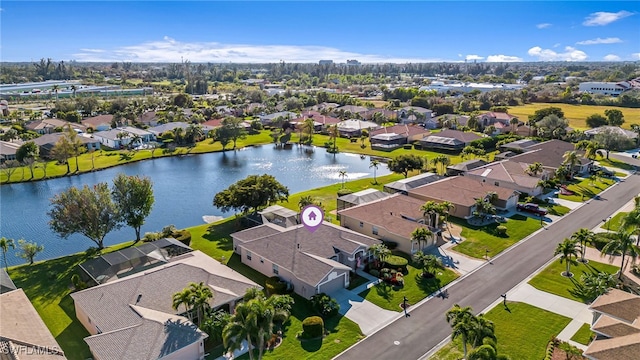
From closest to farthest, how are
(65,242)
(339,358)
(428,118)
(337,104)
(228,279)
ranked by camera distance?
(339,358) < (228,279) < (65,242) < (428,118) < (337,104)

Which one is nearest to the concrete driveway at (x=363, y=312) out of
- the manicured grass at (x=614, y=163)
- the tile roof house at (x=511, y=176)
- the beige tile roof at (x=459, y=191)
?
the beige tile roof at (x=459, y=191)

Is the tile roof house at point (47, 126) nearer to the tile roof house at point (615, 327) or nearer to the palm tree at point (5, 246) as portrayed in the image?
the palm tree at point (5, 246)

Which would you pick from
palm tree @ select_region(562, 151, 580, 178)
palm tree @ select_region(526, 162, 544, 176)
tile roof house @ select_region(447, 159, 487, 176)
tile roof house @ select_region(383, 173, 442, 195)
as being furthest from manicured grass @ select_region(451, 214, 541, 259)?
palm tree @ select_region(562, 151, 580, 178)

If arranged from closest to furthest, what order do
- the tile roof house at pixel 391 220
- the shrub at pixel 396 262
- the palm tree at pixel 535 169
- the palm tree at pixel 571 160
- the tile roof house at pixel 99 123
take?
1. the shrub at pixel 396 262
2. the tile roof house at pixel 391 220
3. the palm tree at pixel 535 169
4. the palm tree at pixel 571 160
5. the tile roof house at pixel 99 123

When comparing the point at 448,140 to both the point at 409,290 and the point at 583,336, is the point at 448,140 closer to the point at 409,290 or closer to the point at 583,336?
the point at 409,290

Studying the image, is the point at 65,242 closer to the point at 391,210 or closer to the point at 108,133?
the point at 391,210

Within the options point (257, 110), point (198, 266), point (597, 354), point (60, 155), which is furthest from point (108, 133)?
point (597, 354)

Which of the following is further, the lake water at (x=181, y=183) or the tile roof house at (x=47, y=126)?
the tile roof house at (x=47, y=126)
